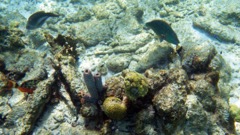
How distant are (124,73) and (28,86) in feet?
6.79

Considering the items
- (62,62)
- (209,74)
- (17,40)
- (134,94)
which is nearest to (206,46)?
Result: (209,74)

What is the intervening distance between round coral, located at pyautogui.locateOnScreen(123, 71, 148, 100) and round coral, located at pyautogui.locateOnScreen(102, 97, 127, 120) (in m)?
0.22

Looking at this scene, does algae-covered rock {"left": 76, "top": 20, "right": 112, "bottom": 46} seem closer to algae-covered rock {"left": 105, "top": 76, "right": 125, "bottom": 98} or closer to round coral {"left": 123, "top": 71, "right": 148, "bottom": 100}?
algae-covered rock {"left": 105, "top": 76, "right": 125, "bottom": 98}

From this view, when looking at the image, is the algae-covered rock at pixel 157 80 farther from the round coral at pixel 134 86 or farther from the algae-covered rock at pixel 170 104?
the round coral at pixel 134 86

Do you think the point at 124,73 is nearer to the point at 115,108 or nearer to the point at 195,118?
the point at 115,108

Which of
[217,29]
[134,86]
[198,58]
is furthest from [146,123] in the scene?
[217,29]

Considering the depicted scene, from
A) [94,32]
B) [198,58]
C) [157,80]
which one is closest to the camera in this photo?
[157,80]

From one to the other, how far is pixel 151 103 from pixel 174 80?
61 centimetres

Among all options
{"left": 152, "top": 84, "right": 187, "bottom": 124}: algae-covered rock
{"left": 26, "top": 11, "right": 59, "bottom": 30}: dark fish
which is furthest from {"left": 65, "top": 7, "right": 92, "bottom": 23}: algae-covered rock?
{"left": 152, "top": 84, "right": 187, "bottom": 124}: algae-covered rock

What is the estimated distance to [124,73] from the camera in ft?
11.4

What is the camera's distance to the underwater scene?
321 cm

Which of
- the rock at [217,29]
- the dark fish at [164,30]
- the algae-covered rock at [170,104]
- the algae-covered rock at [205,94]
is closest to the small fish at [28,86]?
the algae-covered rock at [170,104]

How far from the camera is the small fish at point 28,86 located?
4.10 meters

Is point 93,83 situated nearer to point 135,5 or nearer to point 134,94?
point 134,94
